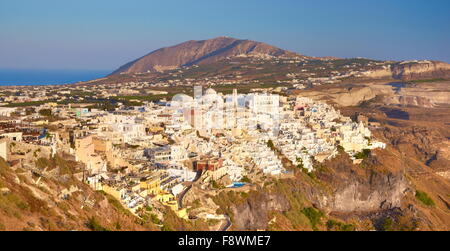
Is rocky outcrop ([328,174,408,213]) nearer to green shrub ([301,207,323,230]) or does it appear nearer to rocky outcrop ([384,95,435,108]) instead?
green shrub ([301,207,323,230])

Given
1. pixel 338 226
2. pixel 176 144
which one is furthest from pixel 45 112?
pixel 338 226

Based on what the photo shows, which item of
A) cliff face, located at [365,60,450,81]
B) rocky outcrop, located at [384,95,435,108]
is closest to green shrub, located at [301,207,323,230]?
rocky outcrop, located at [384,95,435,108]

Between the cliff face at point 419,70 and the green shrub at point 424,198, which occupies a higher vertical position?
the cliff face at point 419,70

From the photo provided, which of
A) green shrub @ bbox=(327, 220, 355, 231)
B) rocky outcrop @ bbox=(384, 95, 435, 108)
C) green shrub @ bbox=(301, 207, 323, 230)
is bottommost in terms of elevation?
green shrub @ bbox=(327, 220, 355, 231)

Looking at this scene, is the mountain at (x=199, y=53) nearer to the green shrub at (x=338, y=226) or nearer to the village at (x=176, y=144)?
the village at (x=176, y=144)

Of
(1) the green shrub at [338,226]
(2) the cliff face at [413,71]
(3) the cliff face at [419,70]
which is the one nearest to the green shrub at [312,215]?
(1) the green shrub at [338,226]

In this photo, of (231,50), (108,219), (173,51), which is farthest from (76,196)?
(173,51)
